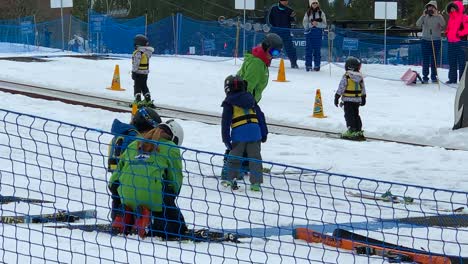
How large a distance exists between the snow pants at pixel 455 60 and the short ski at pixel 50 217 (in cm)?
1458

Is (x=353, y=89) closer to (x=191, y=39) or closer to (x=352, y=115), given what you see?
(x=352, y=115)

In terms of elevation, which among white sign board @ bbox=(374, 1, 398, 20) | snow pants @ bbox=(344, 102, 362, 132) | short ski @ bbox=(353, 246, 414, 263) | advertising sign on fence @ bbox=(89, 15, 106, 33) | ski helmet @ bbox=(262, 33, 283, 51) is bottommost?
short ski @ bbox=(353, 246, 414, 263)

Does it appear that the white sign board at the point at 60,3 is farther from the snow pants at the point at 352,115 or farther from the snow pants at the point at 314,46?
the snow pants at the point at 352,115

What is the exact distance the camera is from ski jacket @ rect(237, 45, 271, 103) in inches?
486

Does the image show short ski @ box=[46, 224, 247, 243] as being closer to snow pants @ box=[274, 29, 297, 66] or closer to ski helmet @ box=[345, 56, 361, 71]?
ski helmet @ box=[345, 56, 361, 71]

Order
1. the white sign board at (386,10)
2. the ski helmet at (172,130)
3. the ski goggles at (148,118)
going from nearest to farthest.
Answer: the ski helmet at (172,130) → the ski goggles at (148,118) → the white sign board at (386,10)

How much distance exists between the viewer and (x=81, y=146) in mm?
14266

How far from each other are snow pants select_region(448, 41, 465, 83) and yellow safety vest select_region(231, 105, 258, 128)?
1204cm

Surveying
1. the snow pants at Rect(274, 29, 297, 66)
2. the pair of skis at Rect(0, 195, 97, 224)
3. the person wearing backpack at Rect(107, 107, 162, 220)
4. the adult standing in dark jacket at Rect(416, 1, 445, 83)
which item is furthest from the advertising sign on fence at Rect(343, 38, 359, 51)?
the pair of skis at Rect(0, 195, 97, 224)

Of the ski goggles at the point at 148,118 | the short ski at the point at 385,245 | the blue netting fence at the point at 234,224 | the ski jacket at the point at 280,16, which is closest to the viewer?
the short ski at the point at 385,245

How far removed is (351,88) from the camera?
15.3m

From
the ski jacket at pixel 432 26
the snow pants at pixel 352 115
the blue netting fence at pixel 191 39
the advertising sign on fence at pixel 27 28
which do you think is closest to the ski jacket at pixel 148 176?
the snow pants at pixel 352 115

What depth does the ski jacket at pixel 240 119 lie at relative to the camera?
11.2 metres

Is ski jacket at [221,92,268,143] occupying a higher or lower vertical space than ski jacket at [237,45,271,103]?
lower
